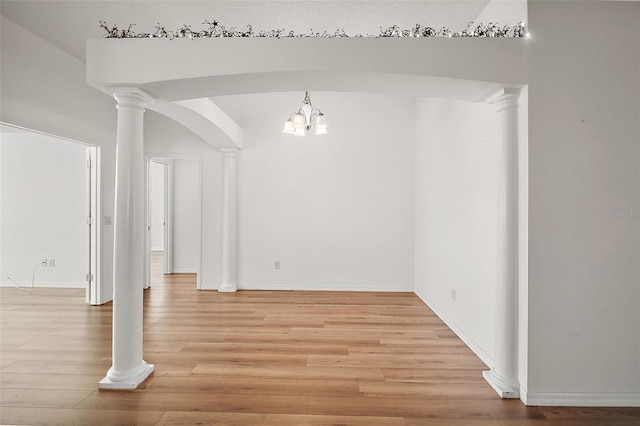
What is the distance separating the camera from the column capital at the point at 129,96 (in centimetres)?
245

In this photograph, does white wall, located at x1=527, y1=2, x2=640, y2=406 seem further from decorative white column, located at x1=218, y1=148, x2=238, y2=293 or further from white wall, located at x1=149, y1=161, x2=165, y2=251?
white wall, located at x1=149, y1=161, x2=165, y2=251

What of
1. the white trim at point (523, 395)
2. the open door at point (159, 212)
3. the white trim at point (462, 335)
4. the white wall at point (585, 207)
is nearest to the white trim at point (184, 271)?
the open door at point (159, 212)

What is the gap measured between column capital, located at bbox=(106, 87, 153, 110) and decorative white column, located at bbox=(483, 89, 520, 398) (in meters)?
2.77

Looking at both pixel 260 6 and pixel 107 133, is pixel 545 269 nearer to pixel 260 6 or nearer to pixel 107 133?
pixel 260 6

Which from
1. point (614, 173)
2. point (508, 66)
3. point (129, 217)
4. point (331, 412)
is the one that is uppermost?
point (508, 66)

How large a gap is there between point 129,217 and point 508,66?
9.94 feet

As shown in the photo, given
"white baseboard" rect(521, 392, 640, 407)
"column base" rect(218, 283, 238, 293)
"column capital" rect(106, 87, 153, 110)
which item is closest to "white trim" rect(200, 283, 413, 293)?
"column base" rect(218, 283, 238, 293)

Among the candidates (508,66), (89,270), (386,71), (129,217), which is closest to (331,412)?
(129,217)

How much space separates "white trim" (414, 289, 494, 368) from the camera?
283 cm

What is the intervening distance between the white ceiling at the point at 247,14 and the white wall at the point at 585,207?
2.82 ft

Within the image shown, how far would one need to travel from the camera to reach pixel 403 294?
5.13 meters

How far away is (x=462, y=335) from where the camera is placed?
337cm

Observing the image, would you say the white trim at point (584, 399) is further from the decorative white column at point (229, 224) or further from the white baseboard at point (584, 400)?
the decorative white column at point (229, 224)

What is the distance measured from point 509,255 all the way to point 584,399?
3.60 feet
